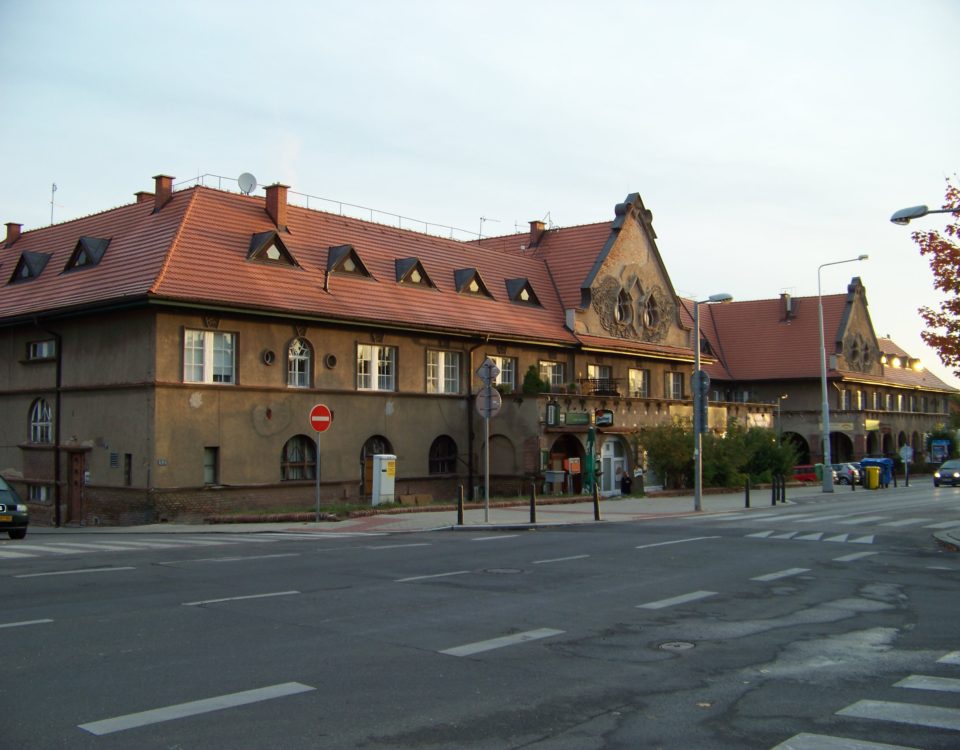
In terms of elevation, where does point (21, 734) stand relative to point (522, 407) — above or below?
below

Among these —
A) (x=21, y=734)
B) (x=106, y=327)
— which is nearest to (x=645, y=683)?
(x=21, y=734)

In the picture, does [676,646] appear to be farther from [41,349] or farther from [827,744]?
[41,349]

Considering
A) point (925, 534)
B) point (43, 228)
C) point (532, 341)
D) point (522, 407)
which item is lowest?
point (925, 534)

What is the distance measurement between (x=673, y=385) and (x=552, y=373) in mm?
10964

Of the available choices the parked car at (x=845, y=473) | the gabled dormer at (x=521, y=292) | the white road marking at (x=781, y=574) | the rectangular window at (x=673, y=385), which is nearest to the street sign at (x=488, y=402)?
the white road marking at (x=781, y=574)

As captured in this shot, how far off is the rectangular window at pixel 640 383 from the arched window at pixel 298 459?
1977 centimetres

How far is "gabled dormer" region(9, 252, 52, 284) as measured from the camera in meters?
35.4

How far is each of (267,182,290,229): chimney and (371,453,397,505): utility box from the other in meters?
9.76

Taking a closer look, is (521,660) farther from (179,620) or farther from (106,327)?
(106,327)

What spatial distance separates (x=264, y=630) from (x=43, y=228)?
116ft

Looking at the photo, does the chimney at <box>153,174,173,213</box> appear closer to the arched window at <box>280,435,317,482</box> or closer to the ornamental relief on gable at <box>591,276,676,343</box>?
the arched window at <box>280,435,317,482</box>

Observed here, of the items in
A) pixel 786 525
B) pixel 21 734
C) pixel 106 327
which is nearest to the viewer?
pixel 21 734

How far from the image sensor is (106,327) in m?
29.9

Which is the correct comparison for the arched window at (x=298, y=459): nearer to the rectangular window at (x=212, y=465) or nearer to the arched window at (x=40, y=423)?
the rectangular window at (x=212, y=465)
